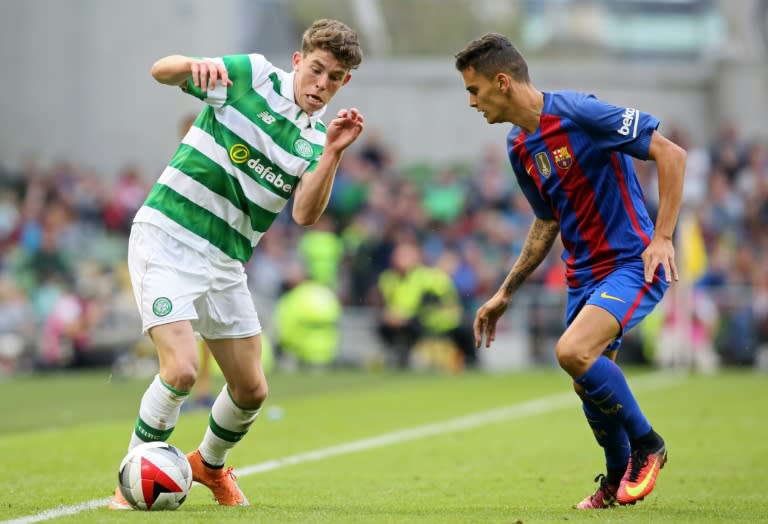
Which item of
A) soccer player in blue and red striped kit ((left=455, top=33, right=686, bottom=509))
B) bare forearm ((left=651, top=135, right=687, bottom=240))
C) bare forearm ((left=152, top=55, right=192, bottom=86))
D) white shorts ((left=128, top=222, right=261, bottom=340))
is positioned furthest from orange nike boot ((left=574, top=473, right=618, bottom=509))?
bare forearm ((left=152, top=55, right=192, bottom=86))

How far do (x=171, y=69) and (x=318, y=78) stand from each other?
77cm

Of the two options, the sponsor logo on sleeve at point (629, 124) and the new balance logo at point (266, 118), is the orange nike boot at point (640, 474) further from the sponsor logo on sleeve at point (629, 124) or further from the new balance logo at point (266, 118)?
the new balance logo at point (266, 118)

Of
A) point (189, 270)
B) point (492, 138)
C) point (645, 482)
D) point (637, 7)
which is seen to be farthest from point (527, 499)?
point (637, 7)

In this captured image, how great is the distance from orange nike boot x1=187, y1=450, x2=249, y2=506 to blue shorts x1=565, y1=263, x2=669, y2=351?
2.05m

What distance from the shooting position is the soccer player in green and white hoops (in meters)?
6.42

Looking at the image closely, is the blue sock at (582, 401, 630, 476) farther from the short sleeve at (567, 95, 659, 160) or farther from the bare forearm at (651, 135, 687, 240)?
the short sleeve at (567, 95, 659, 160)

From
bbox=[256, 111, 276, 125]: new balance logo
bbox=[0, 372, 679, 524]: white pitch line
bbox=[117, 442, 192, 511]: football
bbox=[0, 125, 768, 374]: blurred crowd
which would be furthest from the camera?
bbox=[0, 125, 768, 374]: blurred crowd

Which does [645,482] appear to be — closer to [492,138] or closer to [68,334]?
[68,334]

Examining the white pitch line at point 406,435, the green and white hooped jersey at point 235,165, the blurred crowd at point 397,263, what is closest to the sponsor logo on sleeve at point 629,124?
the green and white hooped jersey at point 235,165

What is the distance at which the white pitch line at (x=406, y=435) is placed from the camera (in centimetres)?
646

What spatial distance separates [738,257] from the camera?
73.5 ft

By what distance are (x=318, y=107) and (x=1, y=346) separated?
Answer: 49.2 ft

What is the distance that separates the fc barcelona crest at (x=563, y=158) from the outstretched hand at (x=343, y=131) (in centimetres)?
108

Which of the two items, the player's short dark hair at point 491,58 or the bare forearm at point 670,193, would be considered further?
the player's short dark hair at point 491,58
